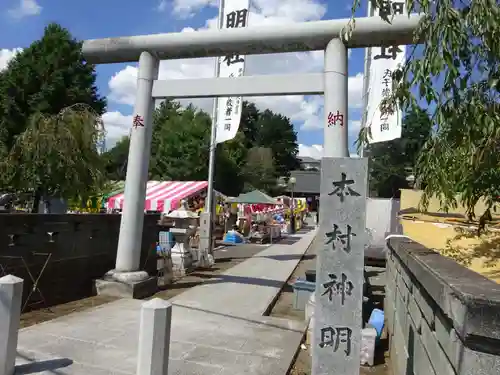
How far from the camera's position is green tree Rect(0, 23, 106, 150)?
24.2m

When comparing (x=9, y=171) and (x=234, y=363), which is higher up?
(x=9, y=171)

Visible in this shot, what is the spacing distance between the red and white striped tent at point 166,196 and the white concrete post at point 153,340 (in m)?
17.0

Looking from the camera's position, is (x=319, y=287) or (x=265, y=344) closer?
(x=319, y=287)

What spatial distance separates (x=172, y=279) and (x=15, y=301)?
22.4 ft

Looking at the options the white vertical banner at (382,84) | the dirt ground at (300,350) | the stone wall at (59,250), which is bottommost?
the dirt ground at (300,350)

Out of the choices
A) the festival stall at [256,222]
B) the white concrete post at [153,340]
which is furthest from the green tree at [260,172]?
the white concrete post at [153,340]

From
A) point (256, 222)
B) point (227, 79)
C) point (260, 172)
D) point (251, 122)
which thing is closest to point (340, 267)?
point (227, 79)

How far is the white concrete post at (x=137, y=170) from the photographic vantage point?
884cm

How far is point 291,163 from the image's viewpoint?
70.2m

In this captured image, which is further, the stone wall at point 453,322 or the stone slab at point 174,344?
the stone slab at point 174,344

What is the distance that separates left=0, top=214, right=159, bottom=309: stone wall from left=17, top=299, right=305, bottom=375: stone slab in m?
1.22

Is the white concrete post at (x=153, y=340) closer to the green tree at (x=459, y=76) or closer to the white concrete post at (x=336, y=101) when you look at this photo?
the green tree at (x=459, y=76)

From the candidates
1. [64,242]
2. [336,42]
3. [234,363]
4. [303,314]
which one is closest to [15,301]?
[234,363]

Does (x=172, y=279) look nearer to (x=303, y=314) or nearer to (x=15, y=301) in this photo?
(x=303, y=314)
